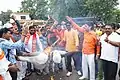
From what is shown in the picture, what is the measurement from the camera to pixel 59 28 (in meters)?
12.4

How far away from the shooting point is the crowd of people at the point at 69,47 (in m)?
5.61

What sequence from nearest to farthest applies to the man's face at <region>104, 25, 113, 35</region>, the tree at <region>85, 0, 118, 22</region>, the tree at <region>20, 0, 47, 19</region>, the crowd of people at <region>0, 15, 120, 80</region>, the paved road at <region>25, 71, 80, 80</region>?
1. the crowd of people at <region>0, 15, 120, 80</region>
2. the man's face at <region>104, 25, 113, 35</region>
3. the paved road at <region>25, 71, 80, 80</region>
4. the tree at <region>85, 0, 118, 22</region>
5. the tree at <region>20, 0, 47, 19</region>

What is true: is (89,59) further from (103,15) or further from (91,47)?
(103,15)

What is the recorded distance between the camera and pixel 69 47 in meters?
9.66

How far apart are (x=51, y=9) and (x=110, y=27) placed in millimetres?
29241

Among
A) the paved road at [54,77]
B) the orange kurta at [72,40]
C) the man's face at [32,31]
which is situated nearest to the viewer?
the man's face at [32,31]

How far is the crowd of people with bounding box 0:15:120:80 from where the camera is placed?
561 cm

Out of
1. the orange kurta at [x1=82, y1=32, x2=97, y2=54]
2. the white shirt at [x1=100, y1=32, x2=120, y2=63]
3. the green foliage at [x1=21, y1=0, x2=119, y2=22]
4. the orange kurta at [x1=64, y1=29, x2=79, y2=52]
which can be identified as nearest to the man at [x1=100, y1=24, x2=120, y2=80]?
the white shirt at [x1=100, y1=32, x2=120, y2=63]

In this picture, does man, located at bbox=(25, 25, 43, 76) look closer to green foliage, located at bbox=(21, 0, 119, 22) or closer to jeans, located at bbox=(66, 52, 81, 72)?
jeans, located at bbox=(66, 52, 81, 72)

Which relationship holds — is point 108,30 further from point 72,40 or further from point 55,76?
point 55,76

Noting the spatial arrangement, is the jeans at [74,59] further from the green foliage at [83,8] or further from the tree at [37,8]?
the tree at [37,8]

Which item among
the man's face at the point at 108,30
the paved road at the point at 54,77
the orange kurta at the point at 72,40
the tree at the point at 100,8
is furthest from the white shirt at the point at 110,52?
the tree at the point at 100,8

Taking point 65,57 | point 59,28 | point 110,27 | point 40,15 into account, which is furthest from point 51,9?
point 110,27

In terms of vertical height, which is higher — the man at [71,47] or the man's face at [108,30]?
the man's face at [108,30]
